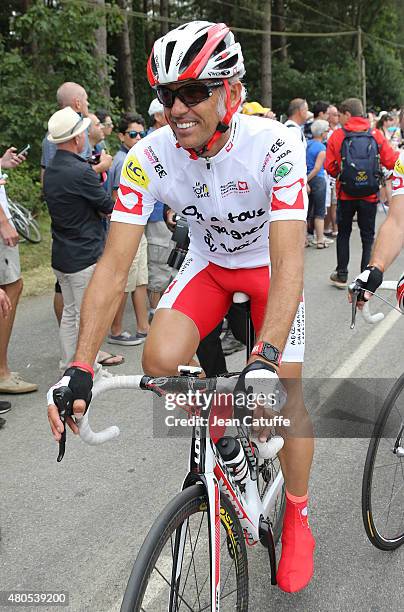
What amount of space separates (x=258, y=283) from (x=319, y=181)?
8.36 m

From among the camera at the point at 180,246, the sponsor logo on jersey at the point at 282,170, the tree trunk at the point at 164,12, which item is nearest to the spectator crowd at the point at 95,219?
the sponsor logo on jersey at the point at 282,170

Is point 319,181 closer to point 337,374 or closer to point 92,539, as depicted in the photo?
point 337,374

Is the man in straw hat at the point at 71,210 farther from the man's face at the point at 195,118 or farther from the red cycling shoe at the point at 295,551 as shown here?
the red cycling shoe at the point at 295,551

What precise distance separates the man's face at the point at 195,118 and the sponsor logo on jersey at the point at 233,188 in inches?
9.6

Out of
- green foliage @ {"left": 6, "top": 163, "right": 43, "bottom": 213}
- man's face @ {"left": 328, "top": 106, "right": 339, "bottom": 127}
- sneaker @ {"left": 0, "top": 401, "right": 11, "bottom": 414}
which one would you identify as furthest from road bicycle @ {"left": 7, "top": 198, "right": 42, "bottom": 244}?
man's face @ {"left": 328, "top": 106, "right": 339, "bottom": 127}

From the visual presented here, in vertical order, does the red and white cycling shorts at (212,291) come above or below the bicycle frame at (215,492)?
above

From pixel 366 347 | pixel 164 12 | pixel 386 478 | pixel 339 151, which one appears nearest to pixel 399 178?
pixel 386 478

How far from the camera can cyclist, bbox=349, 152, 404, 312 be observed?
9.20 ft

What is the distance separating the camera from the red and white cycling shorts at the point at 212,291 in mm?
2840

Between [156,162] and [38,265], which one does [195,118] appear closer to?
[156,162]

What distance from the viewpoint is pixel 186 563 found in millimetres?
2238

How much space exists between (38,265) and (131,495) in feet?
21.6

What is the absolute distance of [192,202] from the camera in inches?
109

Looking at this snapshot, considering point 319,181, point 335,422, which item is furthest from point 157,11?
point 335,422
